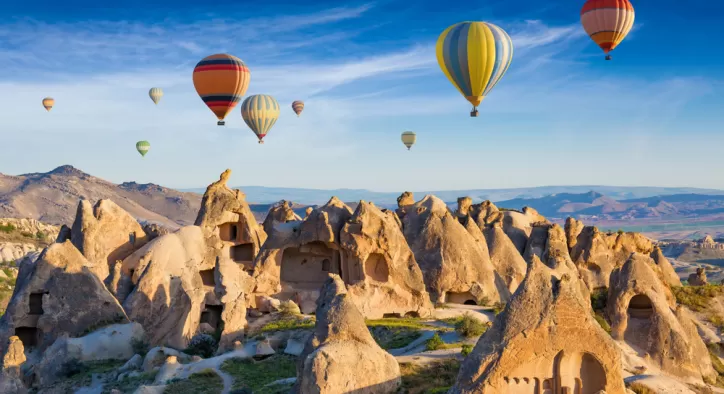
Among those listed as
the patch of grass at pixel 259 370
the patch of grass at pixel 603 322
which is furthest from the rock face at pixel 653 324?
the patch of grass at pixel 259 370

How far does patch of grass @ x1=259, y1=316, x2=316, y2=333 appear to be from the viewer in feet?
105

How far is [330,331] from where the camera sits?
73.3ft

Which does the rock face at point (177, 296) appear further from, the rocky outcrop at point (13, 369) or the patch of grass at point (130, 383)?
the rocky outcrop at point (13, 369)

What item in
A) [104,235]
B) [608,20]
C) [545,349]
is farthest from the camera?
[608,20]

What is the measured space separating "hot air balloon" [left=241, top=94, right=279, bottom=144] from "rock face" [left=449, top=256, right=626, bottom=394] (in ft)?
148

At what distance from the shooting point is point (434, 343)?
2723cm

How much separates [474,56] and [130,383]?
24.6 metres

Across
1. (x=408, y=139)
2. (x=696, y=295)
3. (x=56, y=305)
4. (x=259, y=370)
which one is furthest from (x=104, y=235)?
(x=408, y=139)

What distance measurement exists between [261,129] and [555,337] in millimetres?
46179

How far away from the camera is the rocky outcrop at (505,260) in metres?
43.2

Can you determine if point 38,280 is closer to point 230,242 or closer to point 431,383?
point 230,242

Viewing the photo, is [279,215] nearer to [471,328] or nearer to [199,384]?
[471,328]

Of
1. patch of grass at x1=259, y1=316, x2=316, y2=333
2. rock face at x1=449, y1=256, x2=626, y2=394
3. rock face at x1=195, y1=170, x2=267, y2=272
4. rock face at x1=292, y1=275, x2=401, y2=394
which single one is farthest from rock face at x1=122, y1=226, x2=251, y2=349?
rock face at x1=449, y1=256, x2=626, y2=394

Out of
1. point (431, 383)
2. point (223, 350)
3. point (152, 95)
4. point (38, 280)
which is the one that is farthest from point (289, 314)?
point (152, 95)
